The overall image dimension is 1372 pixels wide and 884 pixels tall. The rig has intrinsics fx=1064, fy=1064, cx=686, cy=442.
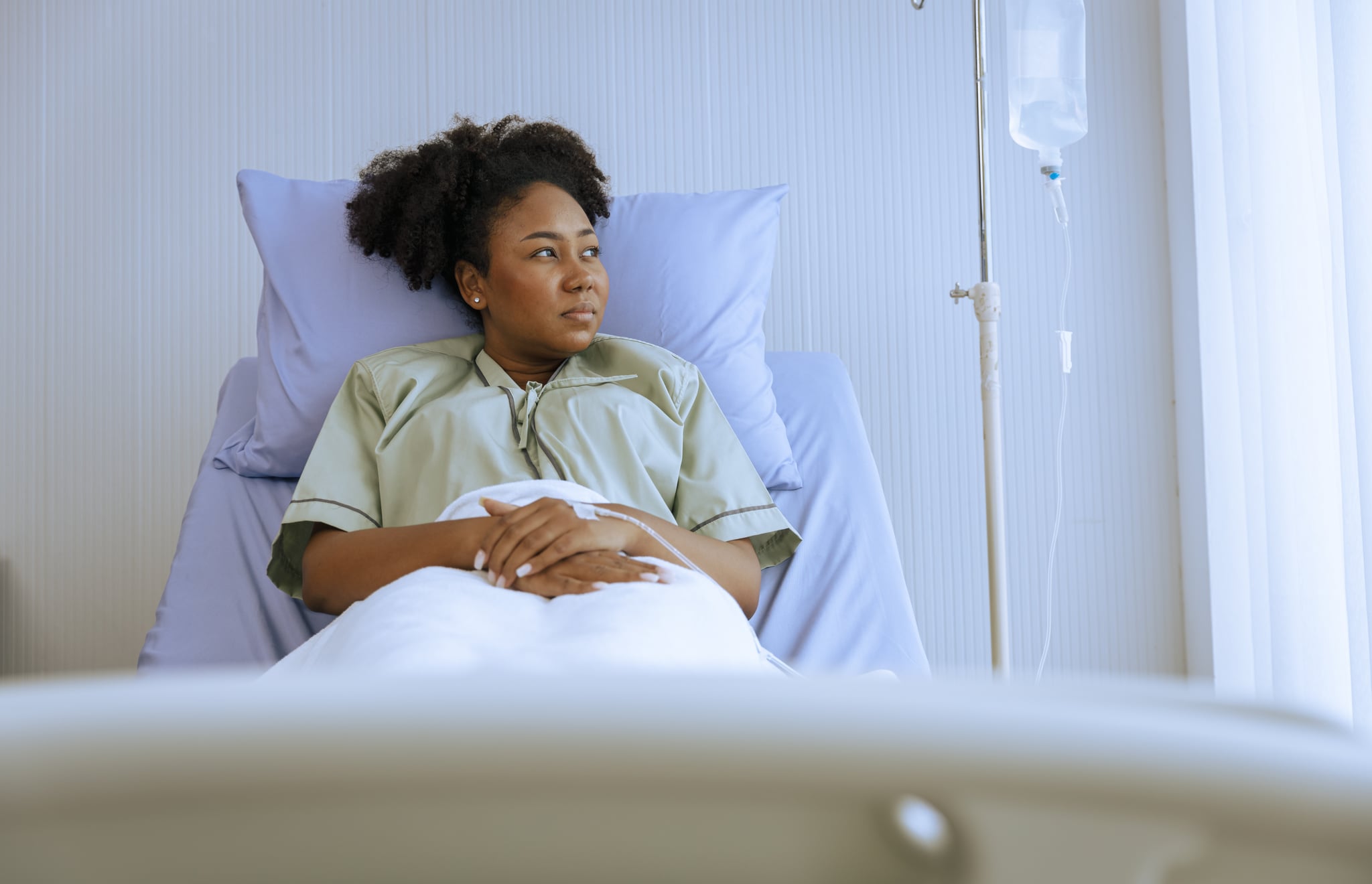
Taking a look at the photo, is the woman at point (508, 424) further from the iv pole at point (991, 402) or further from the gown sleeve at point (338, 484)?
the iv pole at point (991, 402)

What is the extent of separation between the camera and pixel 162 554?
235 centimetres

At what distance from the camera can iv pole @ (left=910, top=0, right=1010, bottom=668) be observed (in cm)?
169

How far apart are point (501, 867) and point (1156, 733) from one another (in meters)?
0.16

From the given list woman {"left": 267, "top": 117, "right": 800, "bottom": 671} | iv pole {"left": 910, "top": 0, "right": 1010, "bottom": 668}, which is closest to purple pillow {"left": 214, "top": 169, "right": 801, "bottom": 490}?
woman {"left": 267, "top": 117, "right": 800, "bottom": 671}

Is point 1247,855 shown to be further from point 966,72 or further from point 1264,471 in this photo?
point 966,72

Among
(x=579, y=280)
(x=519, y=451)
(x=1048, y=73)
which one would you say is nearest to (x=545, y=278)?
(x=579, y=280)

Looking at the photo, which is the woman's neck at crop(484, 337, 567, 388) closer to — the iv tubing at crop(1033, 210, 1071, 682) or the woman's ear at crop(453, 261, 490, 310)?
the woman's ear at crop(453, 261, 490, 310)

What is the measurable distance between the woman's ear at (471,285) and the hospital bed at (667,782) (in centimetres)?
147

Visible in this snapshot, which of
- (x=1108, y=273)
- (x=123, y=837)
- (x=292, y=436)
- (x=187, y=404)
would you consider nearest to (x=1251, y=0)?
(x=1108, y=273)

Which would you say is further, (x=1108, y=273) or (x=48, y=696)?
(x=1108, y=273)

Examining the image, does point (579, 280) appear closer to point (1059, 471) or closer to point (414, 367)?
point (414, 367)

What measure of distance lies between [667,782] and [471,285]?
1549mm

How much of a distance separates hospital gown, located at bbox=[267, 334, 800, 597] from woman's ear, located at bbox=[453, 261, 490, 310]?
0.15 metres

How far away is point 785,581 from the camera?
1587 mm
